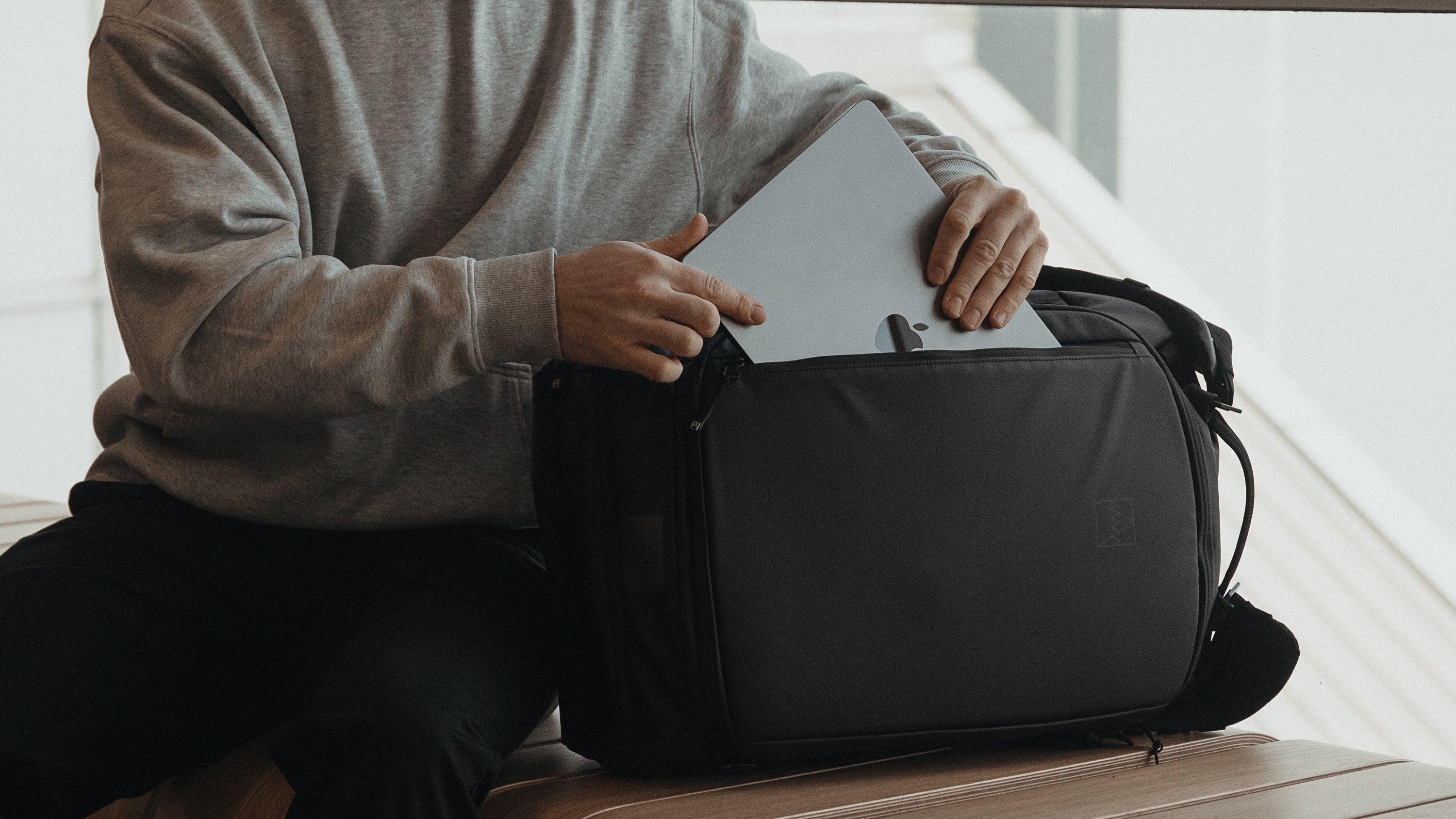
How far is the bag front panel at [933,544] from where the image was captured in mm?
740

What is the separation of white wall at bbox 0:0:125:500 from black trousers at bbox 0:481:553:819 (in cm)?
147

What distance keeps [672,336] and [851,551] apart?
0.19 meters

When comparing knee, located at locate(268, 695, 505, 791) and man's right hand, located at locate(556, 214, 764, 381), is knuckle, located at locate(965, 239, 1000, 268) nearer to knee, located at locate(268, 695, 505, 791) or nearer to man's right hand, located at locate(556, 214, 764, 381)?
man's right hand, located at locate(556, 214, 764, 381)

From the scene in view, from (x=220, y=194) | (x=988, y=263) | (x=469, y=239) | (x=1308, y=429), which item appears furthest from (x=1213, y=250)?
(x=220, y=194)

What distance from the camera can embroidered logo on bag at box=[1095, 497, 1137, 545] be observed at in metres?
0.79

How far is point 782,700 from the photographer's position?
29.2 inches

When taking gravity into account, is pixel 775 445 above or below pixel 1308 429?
above

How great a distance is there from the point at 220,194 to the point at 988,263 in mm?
557

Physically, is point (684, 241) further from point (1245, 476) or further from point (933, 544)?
point (1245, 476)

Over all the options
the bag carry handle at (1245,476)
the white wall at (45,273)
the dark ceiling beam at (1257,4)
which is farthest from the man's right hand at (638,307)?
the white wall at (45,273)

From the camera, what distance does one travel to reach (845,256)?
2.60 ft

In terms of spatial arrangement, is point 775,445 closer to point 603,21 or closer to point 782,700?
point 782,700

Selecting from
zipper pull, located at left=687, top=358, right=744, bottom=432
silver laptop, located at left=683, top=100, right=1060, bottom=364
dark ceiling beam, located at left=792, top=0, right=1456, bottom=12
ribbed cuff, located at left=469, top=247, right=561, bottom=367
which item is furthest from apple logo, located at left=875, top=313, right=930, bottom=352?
dark ceiling beam, located at left=792, top=0, right=1456, bottom=12

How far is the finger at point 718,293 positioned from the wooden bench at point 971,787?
324mm
